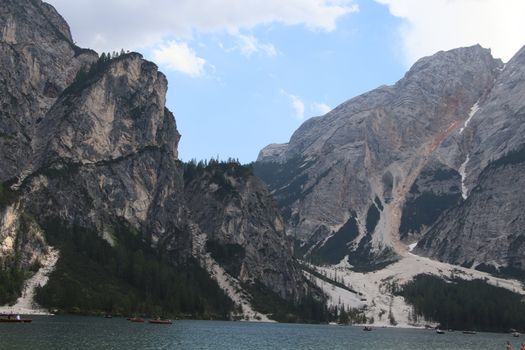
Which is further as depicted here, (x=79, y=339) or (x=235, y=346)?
(x=235, y=346)

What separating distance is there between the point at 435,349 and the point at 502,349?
30.0 metres

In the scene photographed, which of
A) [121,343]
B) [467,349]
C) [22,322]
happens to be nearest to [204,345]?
[121,343]

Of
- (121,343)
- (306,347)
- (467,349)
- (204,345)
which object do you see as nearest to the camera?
(121,343)

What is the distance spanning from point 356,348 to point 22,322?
8579 cm

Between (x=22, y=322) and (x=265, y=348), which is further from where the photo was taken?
Answer: (x=22, y=322)

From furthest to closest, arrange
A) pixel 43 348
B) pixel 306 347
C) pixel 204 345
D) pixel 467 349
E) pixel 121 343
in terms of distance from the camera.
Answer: pixel 467 349 < pixel 306 347 < pixel 204 345 < pixel 121 343 < pixel 43 348

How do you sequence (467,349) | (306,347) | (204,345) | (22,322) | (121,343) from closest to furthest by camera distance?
(121,343) → (204,345) → (306,347) → (22,322) → (467,349)

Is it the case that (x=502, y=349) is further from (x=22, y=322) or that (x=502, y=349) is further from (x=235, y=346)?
(x=22, y=322)

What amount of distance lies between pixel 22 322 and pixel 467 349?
120 meters

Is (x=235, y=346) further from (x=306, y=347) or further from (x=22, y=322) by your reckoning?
(x=22, y=322)

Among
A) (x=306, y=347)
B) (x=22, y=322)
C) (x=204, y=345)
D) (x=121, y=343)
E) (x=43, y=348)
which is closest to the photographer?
(x=43, y=348)

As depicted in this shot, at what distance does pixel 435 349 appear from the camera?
176m

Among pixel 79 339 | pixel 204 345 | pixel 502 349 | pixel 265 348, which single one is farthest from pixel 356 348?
pixel 79 339

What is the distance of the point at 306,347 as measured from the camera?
15575 centimetres
